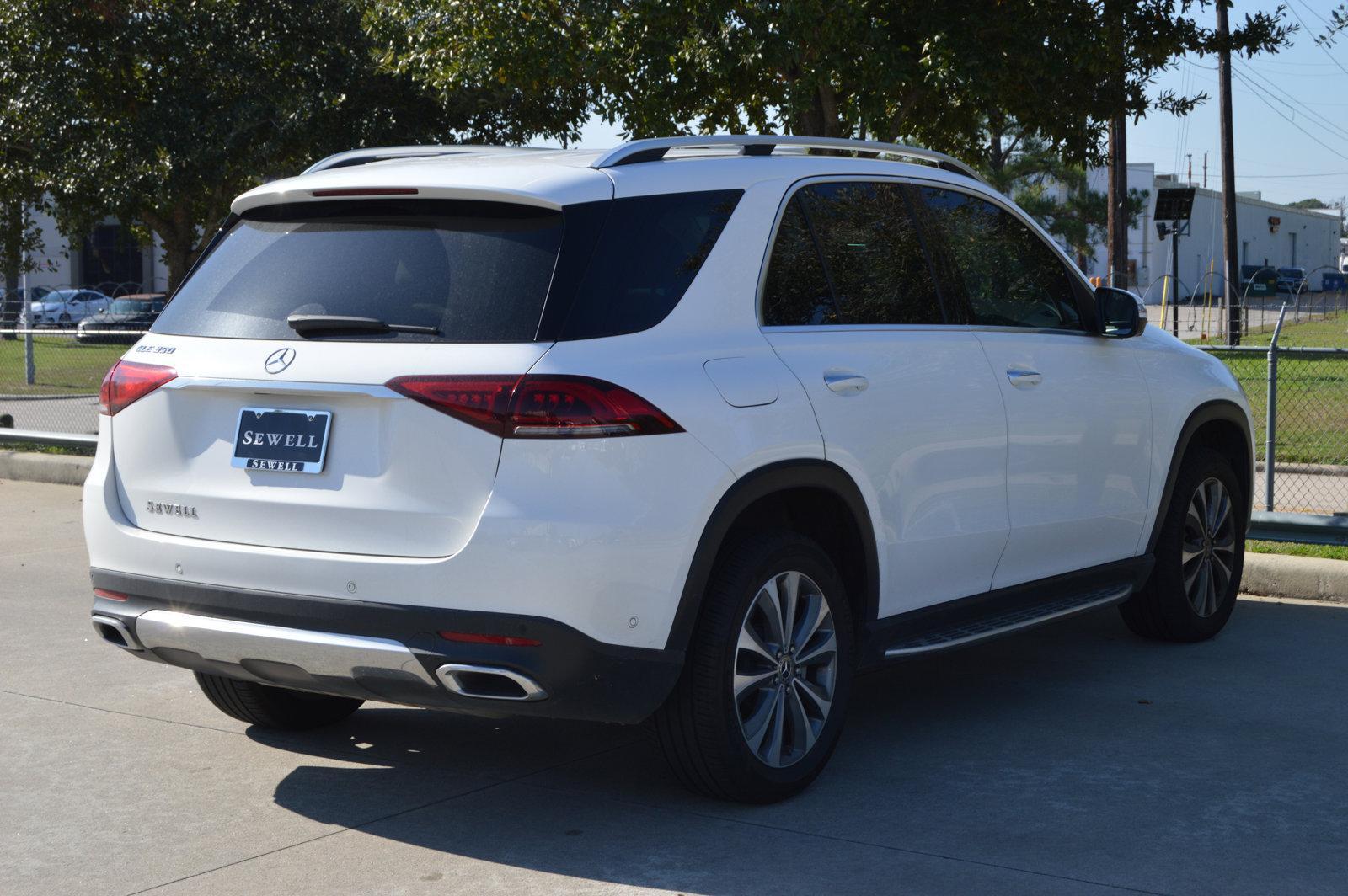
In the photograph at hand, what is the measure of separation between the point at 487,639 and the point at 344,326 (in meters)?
0.96

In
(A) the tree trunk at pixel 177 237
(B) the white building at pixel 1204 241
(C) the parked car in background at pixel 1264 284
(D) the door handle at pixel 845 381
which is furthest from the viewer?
(B) the white building at pixel 1204 241

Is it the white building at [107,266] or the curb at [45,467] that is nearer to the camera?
the curb at [45,467]

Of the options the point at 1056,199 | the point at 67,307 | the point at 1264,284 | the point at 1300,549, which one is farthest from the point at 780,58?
the point at 1264,284

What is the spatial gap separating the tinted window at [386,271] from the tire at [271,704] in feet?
4.42

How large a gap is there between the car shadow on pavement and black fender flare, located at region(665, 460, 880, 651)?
0.61 m

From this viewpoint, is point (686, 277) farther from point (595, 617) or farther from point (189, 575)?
point (189, 575)

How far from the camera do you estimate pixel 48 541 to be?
10211mm

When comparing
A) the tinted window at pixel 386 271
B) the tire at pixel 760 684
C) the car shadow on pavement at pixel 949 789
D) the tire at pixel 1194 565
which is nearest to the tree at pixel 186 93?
the tire at pixel 1194 565

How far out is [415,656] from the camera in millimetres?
4145

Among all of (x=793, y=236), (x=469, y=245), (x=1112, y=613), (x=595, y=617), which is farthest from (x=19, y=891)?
(x=1112, y=613)

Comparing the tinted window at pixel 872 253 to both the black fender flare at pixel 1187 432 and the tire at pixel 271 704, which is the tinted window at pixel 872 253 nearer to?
the black fender flare at pixel 1187 432

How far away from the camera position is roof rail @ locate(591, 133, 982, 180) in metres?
4.68

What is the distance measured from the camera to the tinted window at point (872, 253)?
16.9 feet

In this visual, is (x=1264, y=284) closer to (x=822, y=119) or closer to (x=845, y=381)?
(x=822, y=119)
